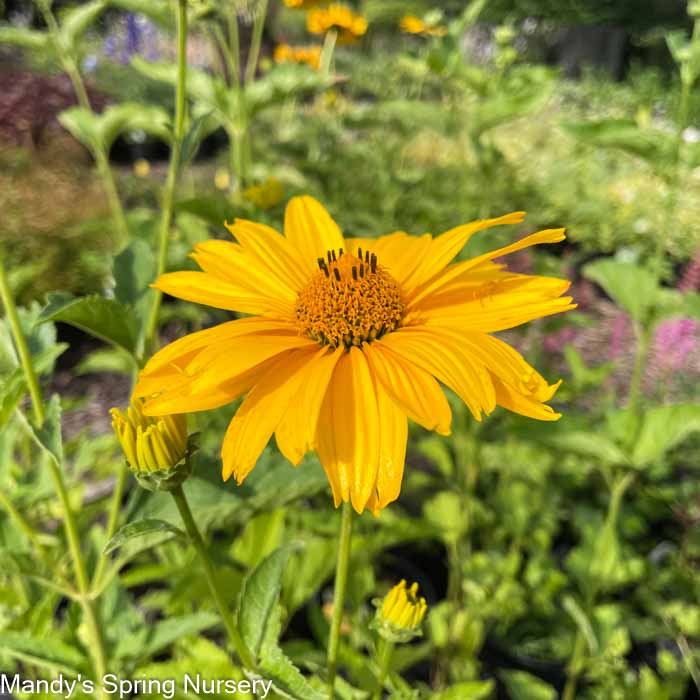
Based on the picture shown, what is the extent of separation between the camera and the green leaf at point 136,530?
434mm

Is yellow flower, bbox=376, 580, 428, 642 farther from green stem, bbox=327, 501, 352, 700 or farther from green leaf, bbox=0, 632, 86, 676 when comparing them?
green leaf, bbox=0, 632, 86, 676

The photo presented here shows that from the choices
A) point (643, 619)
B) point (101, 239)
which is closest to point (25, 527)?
point (643, 619)

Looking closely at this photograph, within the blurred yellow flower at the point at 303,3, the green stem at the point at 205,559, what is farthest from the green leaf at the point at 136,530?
the blurred yellow flower at the point at 303,3

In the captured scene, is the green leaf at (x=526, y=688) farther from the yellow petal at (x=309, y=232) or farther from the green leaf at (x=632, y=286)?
the yellow petal at (x=309, y=232)

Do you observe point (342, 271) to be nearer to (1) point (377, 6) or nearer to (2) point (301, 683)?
(2) point (301, 683)

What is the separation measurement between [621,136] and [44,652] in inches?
37.4

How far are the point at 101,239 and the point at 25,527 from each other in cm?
263

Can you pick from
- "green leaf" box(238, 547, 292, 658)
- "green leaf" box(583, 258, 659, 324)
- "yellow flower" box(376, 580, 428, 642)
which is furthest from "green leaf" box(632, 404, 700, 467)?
"green leaf" box(238, 547, 292, 658)

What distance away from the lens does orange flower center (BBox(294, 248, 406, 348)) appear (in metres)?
0.54

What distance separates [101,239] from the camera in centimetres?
299

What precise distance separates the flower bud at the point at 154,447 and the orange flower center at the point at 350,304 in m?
0.15

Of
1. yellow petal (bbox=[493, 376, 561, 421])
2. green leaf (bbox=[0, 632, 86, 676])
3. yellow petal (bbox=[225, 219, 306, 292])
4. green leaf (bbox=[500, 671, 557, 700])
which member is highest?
yellow petal (bbox=[225, 219, 306, 292])

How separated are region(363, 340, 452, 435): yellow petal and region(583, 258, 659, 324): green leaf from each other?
1.89 feet

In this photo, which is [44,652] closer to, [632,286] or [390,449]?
[390,449]
